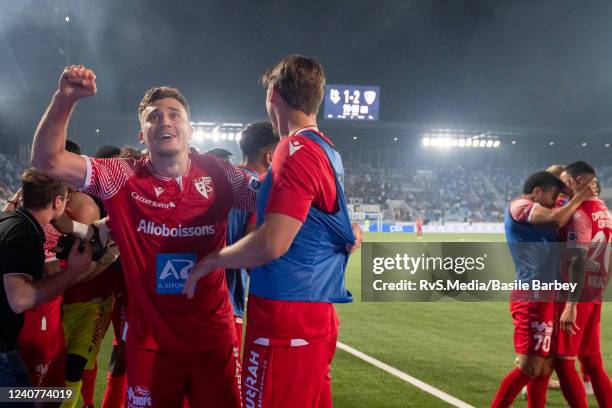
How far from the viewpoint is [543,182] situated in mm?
4902

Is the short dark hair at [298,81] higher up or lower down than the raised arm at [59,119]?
higher up

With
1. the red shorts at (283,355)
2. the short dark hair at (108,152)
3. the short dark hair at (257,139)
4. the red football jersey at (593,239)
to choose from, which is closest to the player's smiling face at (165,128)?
the red shorts at (283,355)

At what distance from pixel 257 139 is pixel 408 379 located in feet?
11.6

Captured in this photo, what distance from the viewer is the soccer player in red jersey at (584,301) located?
4.67 metres

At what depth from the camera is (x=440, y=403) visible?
5652mm

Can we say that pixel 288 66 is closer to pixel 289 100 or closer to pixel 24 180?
pixel 289 100

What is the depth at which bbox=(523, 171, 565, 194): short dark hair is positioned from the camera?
16.0 ft

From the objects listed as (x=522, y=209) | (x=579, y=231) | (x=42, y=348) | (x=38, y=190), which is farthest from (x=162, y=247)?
(x=579, y=231)

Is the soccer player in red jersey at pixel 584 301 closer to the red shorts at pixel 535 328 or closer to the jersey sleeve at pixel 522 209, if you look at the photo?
the red shorts at pixel 535 328

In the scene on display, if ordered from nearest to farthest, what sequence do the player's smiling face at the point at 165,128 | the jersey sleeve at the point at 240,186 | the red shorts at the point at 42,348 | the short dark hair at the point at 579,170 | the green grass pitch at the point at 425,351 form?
the player's smiling face at the point at 165,128 < the jersey sleeve at the point at 240,186 < the red shorts at the point at 42,348 < the short dark hair at the point at 579,170 < the green grass pitch at the point at 425,351

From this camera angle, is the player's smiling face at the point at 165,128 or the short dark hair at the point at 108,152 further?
the short dark hair at the point at 108,152

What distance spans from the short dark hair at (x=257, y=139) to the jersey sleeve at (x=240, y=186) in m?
1.14

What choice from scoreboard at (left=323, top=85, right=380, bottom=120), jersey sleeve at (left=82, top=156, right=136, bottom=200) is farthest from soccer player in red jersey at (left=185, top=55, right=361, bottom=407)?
scoreboard at (left=323, top=85, right=380, bottom=120)

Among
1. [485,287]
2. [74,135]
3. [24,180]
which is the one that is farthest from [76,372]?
[74,135]
